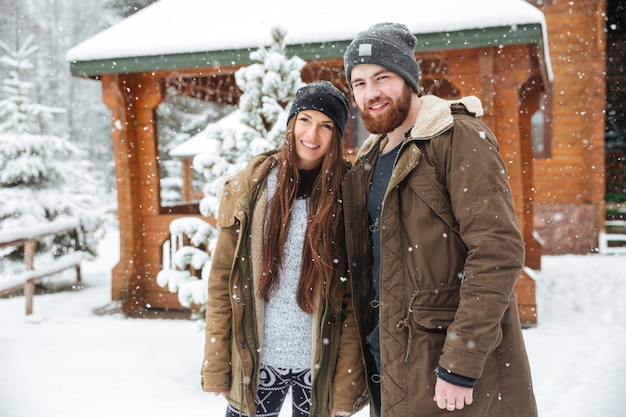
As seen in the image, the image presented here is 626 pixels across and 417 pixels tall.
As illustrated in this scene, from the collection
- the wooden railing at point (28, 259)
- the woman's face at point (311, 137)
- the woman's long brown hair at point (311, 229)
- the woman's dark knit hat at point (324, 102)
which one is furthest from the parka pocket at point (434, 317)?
the wooden railing at point (28, 259)

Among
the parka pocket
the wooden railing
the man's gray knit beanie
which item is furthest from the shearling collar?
the wooden railing

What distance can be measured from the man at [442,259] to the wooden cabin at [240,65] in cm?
408

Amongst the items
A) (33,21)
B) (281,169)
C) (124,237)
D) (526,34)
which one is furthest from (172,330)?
(33,21)

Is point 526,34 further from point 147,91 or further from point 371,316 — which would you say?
point 147,91

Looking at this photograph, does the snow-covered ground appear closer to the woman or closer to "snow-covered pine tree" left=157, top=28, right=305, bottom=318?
"snow-covered pine tree" left=157, top=28, right=305, bottom=318

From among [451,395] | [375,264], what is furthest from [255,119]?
[451,395]

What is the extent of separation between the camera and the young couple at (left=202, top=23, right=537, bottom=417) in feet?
5.73

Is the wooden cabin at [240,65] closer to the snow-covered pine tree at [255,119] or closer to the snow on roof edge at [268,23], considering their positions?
the snow on roof edge at [268,23]

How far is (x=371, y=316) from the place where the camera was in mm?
2250

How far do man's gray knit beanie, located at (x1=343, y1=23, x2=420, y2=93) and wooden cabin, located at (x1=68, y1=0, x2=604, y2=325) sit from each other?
389 centimetres

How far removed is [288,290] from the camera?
238 centimetres

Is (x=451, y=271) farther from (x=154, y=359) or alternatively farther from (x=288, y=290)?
(x=154, y=359)

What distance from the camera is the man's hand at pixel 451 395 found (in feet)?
5.73

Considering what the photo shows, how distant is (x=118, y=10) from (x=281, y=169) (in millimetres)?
24305
